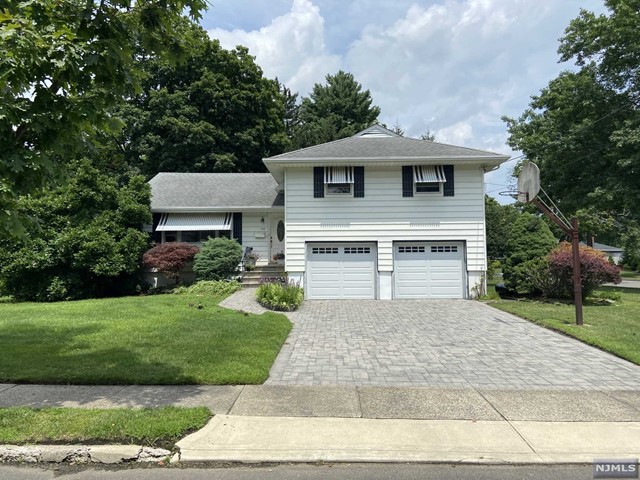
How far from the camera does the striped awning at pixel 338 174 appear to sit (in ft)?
46.8

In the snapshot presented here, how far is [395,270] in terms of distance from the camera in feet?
47.4

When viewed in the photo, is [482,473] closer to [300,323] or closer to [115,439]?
[115,439]

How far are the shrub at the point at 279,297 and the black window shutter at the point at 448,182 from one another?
6.66 meters

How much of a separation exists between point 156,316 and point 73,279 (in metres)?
6.81

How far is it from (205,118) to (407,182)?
20.7 m

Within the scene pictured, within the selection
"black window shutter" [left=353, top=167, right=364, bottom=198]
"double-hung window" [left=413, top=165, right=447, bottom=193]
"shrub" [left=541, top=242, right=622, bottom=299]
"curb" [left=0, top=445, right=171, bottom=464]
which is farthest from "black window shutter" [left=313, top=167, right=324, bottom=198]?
"curb" [left=0, top=445, right=171, bottom=464]

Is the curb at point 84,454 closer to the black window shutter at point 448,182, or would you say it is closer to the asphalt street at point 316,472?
the asphalt street at point 316,472

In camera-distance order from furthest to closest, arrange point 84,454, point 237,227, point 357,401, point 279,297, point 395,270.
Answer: point 237,227 < point 395,270 < point 279,297 < point 357,401 < point 84,454

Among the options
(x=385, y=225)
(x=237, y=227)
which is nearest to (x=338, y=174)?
(x=385, y=225)

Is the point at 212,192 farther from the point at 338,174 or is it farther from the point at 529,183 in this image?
the point at 529,183

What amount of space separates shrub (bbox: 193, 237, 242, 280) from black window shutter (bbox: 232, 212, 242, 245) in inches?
55.7

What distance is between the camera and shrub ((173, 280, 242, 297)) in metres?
14.3

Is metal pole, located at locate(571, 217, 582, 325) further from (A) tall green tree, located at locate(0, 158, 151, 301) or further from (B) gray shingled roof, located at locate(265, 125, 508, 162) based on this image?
(A) tall green tree, located at locate(0, 158, 151, 301)

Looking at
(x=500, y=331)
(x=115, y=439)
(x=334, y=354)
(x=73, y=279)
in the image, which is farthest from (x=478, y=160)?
(x=73, y=279)
